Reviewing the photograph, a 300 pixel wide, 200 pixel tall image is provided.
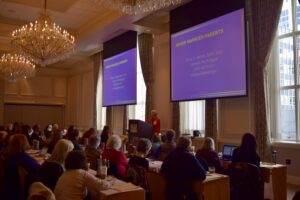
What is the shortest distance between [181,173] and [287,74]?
13.1 feet

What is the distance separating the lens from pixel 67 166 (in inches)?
113

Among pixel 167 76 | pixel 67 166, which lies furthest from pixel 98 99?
A: pixel 67 166

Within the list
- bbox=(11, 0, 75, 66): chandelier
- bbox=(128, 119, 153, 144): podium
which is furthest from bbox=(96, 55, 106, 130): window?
bbox=(11, 0, 75, 66): chandelier

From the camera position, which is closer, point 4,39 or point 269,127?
Result: point 269,127

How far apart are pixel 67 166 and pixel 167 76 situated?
6382 mm

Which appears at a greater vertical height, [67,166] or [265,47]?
[265,47]

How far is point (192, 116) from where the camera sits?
8148 millimetres

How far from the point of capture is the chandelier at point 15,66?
9055 millimetres

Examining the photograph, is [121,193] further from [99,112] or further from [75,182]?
[99,112]

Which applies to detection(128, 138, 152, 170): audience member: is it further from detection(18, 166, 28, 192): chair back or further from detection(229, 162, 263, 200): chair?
detection(18, 166, 28, 192): chair back

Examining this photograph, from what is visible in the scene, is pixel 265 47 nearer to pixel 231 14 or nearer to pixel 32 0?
pixel 231 14

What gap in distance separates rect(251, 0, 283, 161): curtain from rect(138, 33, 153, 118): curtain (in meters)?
3.72

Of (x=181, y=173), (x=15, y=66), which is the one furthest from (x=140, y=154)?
(x=15, y=66)

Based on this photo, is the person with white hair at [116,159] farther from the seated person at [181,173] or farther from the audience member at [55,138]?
the audience member at [55,138]
